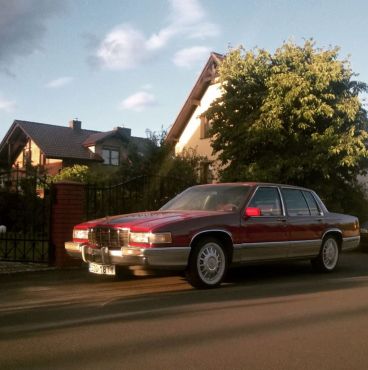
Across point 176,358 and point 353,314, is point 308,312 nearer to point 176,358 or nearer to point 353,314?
point 353,314

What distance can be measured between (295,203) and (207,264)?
7.91 ft

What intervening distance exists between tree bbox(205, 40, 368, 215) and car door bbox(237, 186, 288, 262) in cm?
923

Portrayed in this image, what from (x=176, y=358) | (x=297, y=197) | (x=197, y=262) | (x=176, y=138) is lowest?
(x=176, y=358)

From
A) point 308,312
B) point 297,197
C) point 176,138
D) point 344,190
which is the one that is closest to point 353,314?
point 308,312

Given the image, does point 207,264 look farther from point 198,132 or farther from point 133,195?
point 198,132

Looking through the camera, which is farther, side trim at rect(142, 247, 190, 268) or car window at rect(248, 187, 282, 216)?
car window at rect(248, 187, 282, 216)

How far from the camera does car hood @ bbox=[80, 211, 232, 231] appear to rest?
23.3ft

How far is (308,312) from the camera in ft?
19.8

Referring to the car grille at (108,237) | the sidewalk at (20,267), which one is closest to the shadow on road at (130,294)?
the sidewalk at (20,267)

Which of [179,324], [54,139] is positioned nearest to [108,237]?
[179,324]

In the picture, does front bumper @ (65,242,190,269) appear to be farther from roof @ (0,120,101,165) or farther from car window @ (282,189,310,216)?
roof @ (0,120,101,165)

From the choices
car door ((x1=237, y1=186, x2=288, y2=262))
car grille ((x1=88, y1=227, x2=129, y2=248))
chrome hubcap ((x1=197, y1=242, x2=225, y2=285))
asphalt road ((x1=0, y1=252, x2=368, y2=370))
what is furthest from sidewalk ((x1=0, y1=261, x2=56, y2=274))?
car door ((x1=237, y1=186, x2=288, y2=262))

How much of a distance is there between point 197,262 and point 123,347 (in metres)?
2.87

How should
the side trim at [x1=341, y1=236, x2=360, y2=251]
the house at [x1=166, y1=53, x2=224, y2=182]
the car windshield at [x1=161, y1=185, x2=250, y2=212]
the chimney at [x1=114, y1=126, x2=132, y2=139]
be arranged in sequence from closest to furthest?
the car windshield at [x1=161, y1=185, x2=250, y2=212]
the side trim at [x1=341, y1=236, x2=360, y2=251]
the house at [x1=166, y1=53, x2=224, y2=182]
the chimney at [x1=114, y1=126, x2=132, y2=139]
